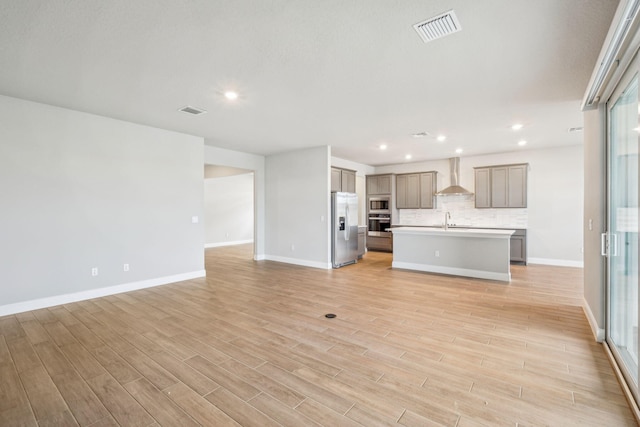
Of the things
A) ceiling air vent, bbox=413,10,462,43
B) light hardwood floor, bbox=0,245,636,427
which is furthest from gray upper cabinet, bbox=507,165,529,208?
ceiling air vent, bbox=413,10,462,43

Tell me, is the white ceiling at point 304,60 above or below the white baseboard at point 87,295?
above

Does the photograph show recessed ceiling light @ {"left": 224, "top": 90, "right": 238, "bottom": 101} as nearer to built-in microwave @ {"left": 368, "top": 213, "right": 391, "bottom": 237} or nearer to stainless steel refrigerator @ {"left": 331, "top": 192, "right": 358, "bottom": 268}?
stainless steel refrigerator @ {"left": 331, "top": 192, "right": 358, "bottom": 268}

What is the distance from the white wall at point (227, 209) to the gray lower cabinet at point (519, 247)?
8.12 metres

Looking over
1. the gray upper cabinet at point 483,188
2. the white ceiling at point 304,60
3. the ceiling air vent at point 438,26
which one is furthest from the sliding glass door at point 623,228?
the gray upper cabinet at point 483,188

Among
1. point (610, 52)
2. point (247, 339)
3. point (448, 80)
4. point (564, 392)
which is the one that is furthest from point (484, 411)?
point (448, 80)

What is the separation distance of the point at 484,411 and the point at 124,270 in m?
5.16

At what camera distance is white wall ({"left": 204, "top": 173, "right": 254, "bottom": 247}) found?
10.4 m

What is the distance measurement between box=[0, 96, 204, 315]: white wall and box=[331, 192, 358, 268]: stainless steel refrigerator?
114 inches

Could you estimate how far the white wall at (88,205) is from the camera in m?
3.80

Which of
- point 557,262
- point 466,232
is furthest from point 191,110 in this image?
point 557,262

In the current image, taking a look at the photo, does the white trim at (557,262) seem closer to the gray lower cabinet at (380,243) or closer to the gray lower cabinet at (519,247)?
the gray lower cabinet at (519,247)

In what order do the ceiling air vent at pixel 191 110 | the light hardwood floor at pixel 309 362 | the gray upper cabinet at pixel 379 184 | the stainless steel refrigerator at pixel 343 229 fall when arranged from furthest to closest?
the gray upper cabinet at pixel 379 184 → the stainless steel refrigerator at pixel 343 229 → the ceiling air vent at pixel 191 110 → the light hardwood floor at pixel 309 362

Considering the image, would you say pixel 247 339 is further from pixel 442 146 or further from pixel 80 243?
pixel 442 146

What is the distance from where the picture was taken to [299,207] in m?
7.11
